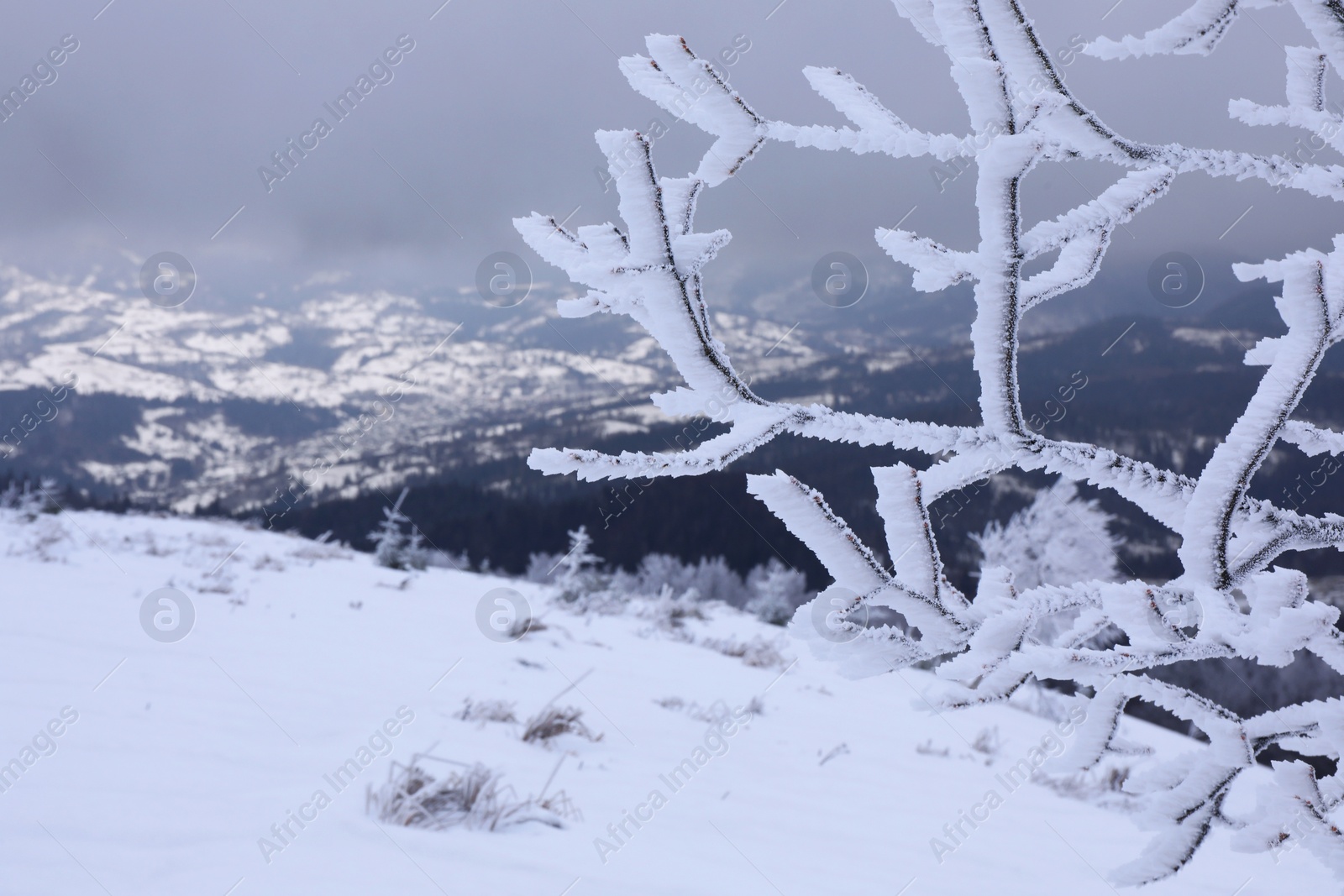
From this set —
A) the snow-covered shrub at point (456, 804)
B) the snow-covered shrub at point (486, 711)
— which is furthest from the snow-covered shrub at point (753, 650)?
the snow-covered shrub at point (456, 804)

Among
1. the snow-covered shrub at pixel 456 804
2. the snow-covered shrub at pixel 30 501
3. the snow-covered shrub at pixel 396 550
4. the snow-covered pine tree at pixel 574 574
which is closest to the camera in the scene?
the snow-covered shrub at pixel 456 804

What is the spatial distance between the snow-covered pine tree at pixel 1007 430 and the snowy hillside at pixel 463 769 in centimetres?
125

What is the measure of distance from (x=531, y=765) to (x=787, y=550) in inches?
2131

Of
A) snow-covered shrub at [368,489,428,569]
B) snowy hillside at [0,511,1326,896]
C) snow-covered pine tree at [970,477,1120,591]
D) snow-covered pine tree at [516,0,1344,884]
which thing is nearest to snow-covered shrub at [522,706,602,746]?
snowy hillside at [0,511,1326,896]

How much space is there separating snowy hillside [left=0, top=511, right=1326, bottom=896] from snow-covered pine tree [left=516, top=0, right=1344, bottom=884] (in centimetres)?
125

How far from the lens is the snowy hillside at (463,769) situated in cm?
164

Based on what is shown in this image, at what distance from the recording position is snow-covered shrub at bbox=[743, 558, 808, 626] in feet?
54.9

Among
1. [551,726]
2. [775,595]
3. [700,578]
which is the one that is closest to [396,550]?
[551,726]

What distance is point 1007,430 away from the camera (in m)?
0.90

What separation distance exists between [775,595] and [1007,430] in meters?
22.8

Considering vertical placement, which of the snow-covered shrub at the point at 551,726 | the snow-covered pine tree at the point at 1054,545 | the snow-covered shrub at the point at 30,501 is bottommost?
the snow-covered pine tree at the point at 1054,545

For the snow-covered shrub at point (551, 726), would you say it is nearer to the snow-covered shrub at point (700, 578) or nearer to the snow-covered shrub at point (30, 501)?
the snow-covered shrub at point (30, 501)

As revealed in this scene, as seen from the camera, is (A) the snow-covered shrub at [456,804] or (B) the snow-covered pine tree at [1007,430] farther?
(A) the snow-covered shrub at [456,804]

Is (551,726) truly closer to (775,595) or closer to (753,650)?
(753,650)
